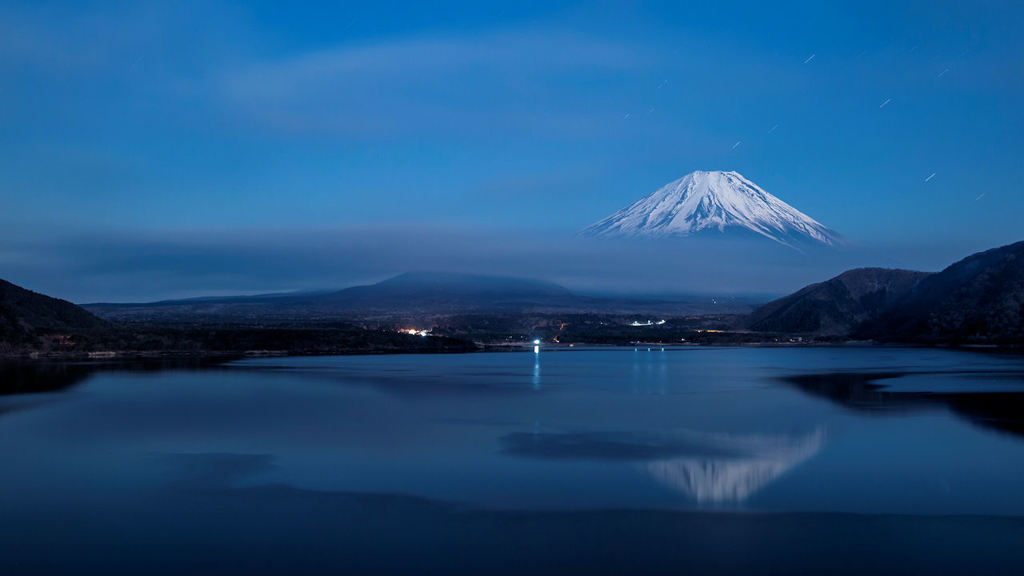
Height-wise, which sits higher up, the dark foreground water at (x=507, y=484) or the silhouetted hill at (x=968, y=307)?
the silhouetted hill at (x=968, y=307)

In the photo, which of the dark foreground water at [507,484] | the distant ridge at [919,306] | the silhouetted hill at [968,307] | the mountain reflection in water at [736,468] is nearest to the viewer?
the dark foreground water at [507,484]

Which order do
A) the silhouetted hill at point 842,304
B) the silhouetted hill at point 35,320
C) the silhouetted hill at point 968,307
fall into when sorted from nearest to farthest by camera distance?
the silhouetted hill at point 35,320
the silhouetted hill at point 968,307
the silhouetted hill at point 842,304

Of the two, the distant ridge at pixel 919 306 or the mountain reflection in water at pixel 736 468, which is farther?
the distant ridge at pixel 919 306

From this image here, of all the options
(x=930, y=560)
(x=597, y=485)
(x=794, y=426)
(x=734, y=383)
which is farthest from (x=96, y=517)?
(x=734, y=383)

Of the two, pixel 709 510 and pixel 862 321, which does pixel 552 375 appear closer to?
pixel 709 510

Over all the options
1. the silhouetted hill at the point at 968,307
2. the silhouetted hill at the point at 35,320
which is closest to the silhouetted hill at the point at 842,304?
the silhouetted hill at the point at 968,307

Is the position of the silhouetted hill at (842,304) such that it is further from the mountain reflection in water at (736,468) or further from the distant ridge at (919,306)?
the mountain reflection in water at (736,468)

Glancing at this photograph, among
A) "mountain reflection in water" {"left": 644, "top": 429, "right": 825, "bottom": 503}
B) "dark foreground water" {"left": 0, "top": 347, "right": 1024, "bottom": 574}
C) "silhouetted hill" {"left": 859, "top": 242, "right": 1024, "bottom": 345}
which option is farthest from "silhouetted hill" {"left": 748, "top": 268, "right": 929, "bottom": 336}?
"mountain reflection in water" {"left": 644, "top": 429, "right": 825, "bottom": 503}

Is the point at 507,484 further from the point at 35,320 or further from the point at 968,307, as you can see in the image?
the point at 968,307

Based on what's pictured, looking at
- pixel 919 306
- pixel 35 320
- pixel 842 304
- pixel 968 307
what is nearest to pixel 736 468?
pixel 35 320
